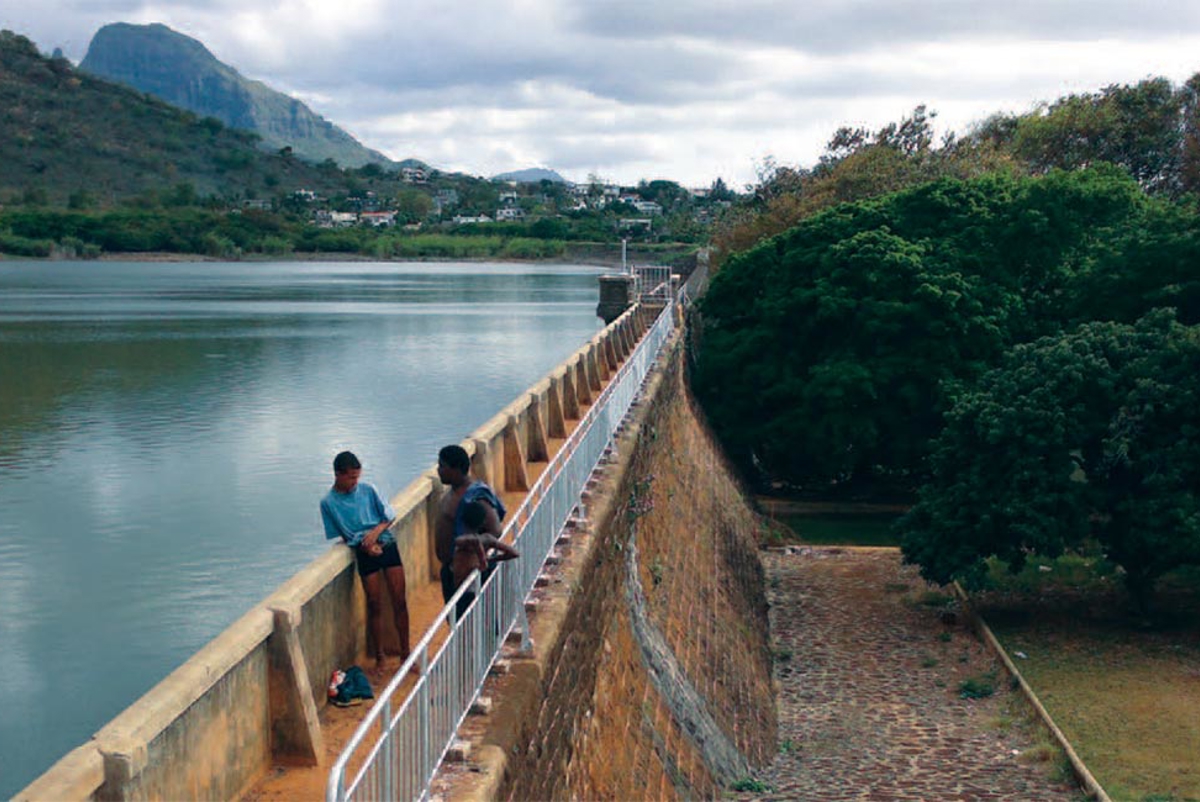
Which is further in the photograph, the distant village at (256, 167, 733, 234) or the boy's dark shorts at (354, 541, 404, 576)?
the distant village at (256, 167, 733, 234)

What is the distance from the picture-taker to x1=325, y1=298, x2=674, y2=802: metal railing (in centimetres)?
431

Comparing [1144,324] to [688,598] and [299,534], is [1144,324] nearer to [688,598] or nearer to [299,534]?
[688,598]

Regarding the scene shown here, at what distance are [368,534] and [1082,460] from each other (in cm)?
1652

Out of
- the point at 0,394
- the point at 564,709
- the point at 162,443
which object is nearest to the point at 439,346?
the point at 0,394

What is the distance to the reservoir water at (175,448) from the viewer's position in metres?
17.8

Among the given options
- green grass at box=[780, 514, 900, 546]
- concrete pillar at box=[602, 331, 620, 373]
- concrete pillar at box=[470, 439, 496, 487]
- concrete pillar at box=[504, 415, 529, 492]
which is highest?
concrete pillar at box=[470, 439, 496, 487]

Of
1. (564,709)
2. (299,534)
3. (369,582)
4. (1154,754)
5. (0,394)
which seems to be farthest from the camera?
(0,394)

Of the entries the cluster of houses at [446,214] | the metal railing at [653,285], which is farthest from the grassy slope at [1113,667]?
the cluster of houses at [446,214]

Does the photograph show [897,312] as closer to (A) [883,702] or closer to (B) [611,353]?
(B) [611,353]

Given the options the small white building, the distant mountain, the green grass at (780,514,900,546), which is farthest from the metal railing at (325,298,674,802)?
the small white building

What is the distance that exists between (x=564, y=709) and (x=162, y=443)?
82.5ft

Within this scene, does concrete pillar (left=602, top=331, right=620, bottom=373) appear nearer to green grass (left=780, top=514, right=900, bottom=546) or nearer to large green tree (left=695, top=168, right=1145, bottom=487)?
large green tree (left=695, top=168, right=1145, bottom=487)

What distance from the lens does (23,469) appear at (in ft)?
91.2

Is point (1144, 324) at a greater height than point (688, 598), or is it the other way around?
point (1144, 324)
